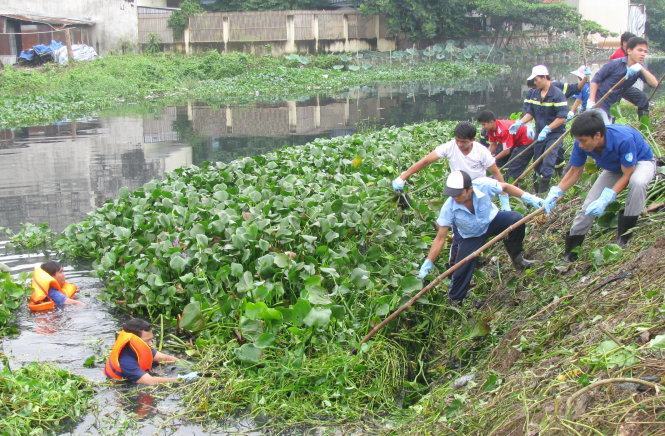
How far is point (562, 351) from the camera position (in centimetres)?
491

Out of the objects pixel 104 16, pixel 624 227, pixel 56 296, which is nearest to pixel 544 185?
pixel 624 227

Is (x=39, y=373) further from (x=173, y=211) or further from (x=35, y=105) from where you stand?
(x=35, y=105)

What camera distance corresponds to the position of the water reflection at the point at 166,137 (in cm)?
1345

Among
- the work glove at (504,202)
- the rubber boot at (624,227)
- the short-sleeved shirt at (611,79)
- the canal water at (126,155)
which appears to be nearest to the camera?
the canal water at (126,155)

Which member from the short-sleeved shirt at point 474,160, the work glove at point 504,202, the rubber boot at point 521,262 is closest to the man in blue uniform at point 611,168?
the rubber boot at point 521,262

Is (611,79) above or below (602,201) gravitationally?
above

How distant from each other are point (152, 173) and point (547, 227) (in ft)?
31.8

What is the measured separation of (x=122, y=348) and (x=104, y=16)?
31.9m

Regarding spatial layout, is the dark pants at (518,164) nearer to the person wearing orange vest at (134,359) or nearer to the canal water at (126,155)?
the canal water at (126,155)

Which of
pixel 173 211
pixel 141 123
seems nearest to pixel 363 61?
pixel 141 123

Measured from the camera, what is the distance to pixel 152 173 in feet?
50.7

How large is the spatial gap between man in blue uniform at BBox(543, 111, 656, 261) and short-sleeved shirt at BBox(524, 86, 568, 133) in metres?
2.87

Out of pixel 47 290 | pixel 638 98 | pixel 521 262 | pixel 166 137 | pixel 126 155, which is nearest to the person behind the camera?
pixel 521 262

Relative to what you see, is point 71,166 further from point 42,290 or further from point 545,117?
point 545,117
